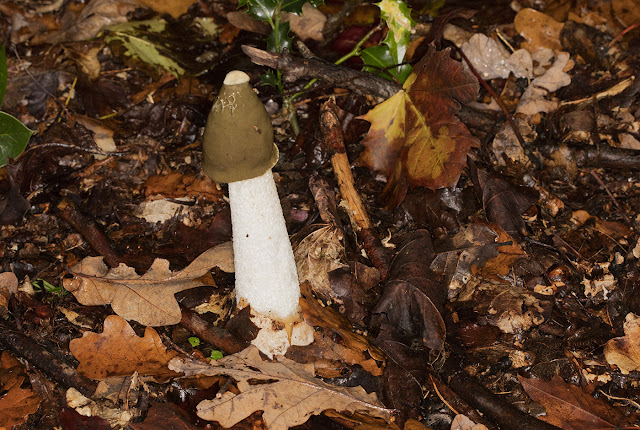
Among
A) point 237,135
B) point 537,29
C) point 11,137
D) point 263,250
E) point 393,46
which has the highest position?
point 237,135

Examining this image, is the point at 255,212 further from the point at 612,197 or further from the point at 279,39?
the point at 612,197

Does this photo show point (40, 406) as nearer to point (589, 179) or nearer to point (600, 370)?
point (600, 370)

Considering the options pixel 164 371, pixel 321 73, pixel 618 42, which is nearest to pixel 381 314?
pixel 164 371

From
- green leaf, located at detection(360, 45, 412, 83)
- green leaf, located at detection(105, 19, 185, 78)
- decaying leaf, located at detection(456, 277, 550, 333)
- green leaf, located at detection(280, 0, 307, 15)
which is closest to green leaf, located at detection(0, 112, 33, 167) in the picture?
green leaf, located at detection(105, 19, 185, 78)

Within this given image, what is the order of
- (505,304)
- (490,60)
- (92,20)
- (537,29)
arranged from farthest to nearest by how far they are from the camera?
(92,20) < (537,29) < (490,60) < (505,304)

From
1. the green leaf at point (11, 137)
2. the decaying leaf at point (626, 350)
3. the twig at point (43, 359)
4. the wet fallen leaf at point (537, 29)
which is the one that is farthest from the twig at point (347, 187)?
the wet fallen leaf at point (537, 29)

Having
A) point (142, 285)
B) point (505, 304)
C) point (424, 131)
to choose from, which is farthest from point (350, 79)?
point (142, 285)

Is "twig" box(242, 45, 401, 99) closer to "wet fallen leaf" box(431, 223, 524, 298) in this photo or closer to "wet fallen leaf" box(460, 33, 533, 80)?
"wet fallen leaf" box(460, 33, 533, 80)

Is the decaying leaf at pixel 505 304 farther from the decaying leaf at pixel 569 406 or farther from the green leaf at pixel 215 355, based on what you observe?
the green leaf at pixel 215 355
